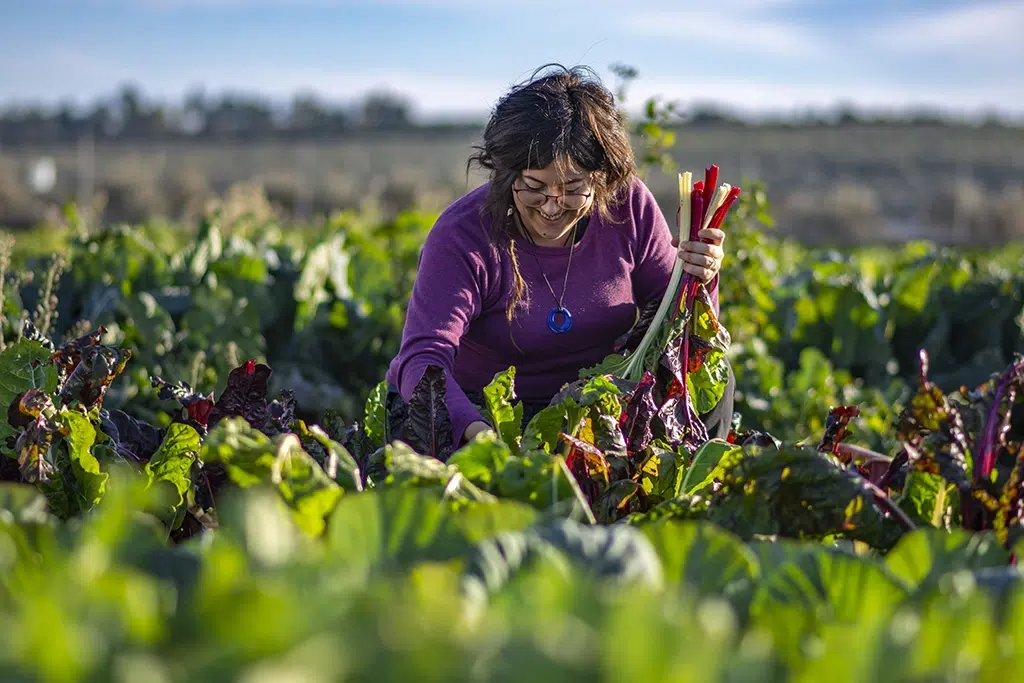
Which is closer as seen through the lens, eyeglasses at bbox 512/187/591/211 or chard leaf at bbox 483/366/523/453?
chard leaf at bbox 483/366/523/453

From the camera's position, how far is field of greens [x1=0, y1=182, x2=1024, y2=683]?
0.79m

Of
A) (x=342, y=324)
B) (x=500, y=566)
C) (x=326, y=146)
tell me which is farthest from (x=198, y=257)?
(x=326, y=146)

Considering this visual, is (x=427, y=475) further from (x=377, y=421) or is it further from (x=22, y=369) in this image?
(x=22, y=369)

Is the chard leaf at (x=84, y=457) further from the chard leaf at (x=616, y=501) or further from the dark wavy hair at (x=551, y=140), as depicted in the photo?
the dark wavy hair at (x=551, y=140)

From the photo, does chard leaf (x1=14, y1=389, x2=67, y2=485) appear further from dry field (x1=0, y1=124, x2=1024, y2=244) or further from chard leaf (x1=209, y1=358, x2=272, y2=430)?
dry field (x1=0, y1=124, x2=1024, y2=244)

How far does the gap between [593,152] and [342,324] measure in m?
2.83

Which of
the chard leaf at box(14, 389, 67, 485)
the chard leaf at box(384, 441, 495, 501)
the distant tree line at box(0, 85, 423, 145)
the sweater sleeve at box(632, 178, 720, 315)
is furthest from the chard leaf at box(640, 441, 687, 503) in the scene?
the distant tree line at box(0, 85, 423, 145)

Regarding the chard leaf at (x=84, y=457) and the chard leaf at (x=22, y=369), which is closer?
the chard leaf at (x=84, y=457)

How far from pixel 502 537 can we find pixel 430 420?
1.21 metres

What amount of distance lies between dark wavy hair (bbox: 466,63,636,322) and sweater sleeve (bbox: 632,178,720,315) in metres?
0.15

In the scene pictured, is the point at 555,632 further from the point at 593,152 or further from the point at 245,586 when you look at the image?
the point at 593,152

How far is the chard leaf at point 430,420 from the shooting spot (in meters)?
2.34

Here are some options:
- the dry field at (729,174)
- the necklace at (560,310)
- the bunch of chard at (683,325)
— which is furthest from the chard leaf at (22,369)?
the dry field at (729,174)

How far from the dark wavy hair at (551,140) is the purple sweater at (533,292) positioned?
0.22 ft
